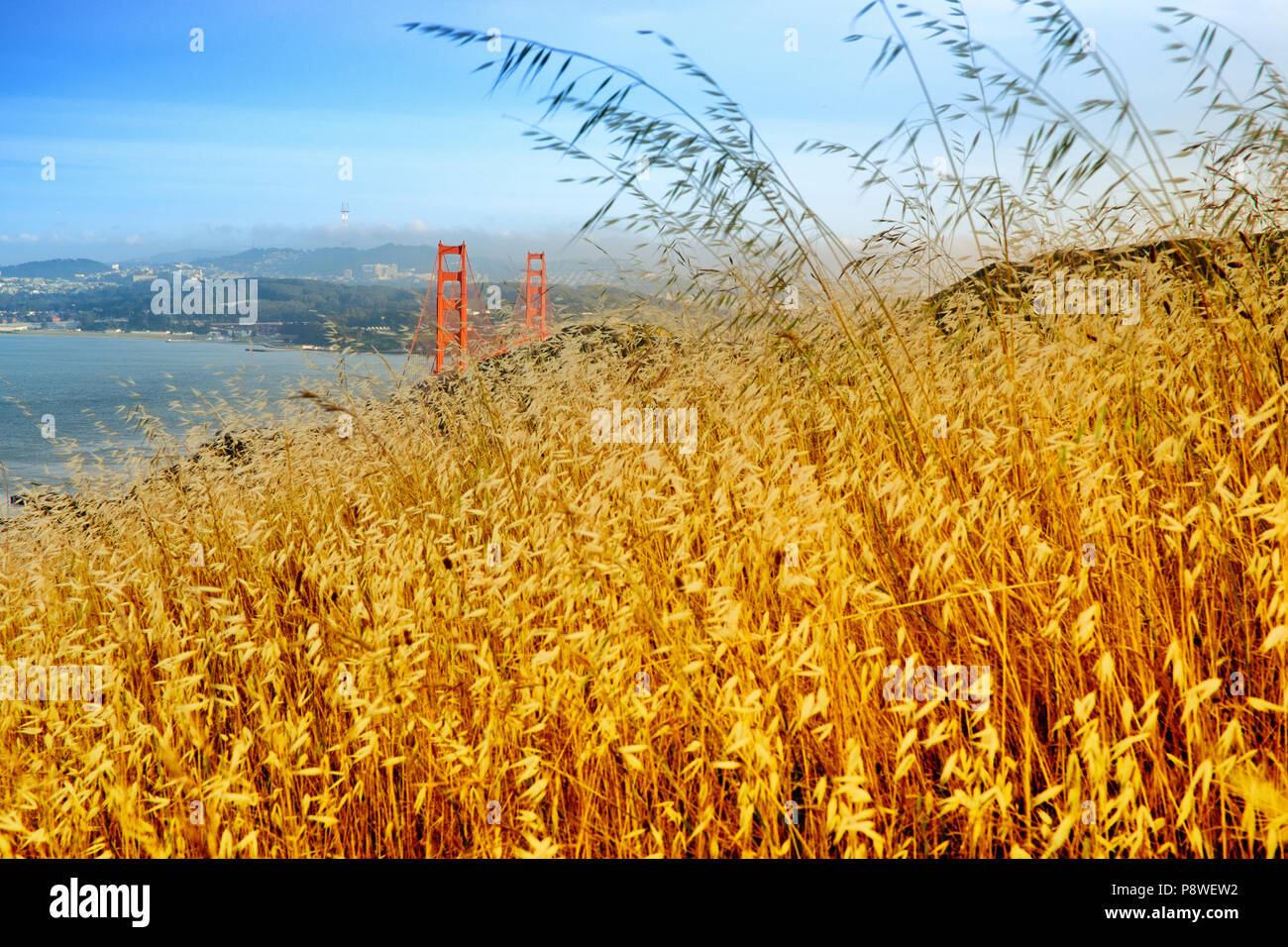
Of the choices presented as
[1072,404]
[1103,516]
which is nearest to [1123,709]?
[1103,516]

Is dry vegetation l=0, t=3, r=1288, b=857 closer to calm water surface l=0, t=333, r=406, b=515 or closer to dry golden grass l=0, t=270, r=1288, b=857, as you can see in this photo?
dry golden grass l=0, t=270, r=1288, b=857

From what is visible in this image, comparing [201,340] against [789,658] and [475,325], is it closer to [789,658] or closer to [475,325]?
[475,325]

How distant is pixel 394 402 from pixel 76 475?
3.69ft

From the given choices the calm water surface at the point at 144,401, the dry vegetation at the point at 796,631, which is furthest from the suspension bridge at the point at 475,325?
the dry vegetation at the point at 796,631

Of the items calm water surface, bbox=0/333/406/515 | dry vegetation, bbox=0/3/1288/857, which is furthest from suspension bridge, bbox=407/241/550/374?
dry vegetation, bbox=0/3/1288/857

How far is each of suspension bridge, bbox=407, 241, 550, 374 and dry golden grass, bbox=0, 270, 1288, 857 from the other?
1.15m

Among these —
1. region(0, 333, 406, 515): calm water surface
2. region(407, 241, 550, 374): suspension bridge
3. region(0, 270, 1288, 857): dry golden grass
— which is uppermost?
region(407, 241, 550, 374): suspension bridge

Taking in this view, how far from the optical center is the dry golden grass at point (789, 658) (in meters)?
0.99

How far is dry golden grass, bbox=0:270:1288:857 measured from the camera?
0.99 metres

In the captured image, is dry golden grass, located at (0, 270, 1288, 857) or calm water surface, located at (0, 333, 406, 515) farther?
calm water surface, located at (0, 333, 406, 515)

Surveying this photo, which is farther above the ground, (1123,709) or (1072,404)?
(1072,404)
